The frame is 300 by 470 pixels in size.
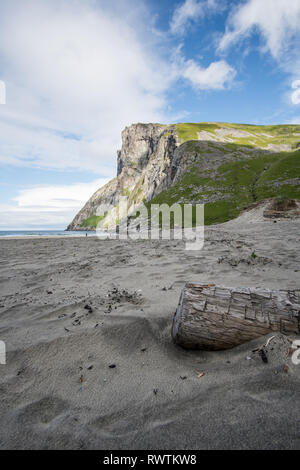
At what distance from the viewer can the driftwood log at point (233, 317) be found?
10.1ft

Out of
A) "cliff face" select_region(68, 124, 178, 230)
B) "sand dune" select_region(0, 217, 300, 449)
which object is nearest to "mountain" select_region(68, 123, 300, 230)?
"cliff face" select_region(68, 124, 178, 230)

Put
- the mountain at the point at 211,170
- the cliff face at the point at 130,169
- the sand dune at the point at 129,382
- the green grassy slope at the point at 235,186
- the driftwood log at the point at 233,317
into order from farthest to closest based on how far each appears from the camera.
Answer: the cliff face at the point at 130,169 → the mountain at the point at 211,170 → the green grassy slope at the point at 235,186 → the driftwood log at the point at 233,317 → the sand dune at the point at 129,382

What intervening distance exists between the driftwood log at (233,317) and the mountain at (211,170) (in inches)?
1217

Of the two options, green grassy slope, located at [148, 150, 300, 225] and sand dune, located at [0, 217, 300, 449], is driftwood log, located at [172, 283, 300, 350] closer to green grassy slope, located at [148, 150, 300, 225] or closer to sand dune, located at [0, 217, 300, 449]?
sand dune, located at [0, 217, 300, 449]

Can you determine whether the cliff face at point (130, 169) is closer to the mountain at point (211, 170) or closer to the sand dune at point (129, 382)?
the mountain at point (211, 170)

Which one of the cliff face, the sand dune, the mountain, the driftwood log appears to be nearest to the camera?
the sand dune

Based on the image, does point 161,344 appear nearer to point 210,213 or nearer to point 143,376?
point 143,376

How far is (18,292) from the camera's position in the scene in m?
6.21

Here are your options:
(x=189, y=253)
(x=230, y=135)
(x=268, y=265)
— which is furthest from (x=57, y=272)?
(x=230, y=135)

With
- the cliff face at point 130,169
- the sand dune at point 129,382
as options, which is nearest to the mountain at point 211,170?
the cliff face at point 130,169

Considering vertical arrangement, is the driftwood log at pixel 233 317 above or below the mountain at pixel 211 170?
below

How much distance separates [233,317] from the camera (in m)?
3.15

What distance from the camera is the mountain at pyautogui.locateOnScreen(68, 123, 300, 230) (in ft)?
140

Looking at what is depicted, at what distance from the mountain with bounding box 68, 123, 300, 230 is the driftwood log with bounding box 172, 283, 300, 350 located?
30906mm
